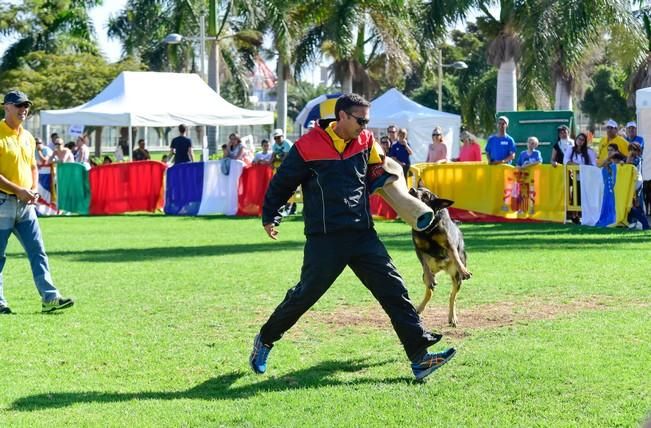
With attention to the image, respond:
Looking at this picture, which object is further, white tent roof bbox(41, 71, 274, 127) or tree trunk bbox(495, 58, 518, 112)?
tree trunk bbox(495, 58, 518, 112)

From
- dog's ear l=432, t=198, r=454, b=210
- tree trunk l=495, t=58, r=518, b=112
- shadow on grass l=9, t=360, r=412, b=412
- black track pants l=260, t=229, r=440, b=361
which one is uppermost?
tree trunk l=495, t=58, r=518, b=112

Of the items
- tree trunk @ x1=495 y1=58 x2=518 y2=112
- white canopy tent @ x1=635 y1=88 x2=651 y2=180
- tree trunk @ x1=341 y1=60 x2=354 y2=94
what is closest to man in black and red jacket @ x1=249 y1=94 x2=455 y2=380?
white canopy tent @ x1=635 y1=88 x2=651 y2=180

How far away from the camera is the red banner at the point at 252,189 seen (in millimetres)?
22875

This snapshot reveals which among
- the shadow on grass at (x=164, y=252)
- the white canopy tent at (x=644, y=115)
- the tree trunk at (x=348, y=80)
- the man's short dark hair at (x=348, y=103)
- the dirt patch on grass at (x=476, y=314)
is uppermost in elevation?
the tree trunk at (x=348, y=80)

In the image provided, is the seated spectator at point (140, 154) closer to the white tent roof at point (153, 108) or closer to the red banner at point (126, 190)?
the white tent roof at point (153, 108)

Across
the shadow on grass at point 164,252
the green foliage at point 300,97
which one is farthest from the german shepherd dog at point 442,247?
the green foliage at point 300,97

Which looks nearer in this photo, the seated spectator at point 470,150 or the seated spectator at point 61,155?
the seated spectator at point 470,150

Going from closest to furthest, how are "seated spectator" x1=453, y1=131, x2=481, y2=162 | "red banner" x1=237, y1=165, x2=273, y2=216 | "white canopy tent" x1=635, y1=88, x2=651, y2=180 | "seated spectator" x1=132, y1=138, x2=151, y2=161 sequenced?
"white canopy tent" x1=635, y1=88, x2=651, y2=180, "seated spectator" x1=453, y1=131, x2=481, y2=162, "red banner" x1=237, y1=165, x2=273, y2=216, "seated spectator" x1=132, y1=138, x2=151, y2=161

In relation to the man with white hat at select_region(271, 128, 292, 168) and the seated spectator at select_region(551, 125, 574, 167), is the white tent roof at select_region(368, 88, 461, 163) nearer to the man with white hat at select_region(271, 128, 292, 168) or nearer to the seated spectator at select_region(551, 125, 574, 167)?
the man with white hat at select_region(271, 128, 292, 168)

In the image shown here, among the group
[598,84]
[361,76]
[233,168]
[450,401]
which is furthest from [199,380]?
[598,84]

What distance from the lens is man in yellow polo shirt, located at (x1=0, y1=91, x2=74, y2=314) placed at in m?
9.55

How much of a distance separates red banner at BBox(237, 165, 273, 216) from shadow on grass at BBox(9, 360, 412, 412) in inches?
614

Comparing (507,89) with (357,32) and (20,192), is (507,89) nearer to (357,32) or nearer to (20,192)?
(357,32)

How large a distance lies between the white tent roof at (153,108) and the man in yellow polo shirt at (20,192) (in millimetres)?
16314
